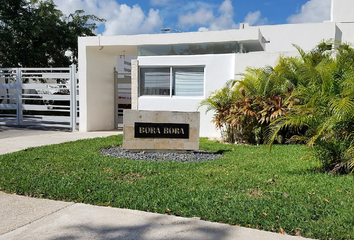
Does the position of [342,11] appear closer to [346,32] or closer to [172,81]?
[346,32]

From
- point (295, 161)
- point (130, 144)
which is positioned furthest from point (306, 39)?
point (130, 144)

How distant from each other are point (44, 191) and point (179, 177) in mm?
2333

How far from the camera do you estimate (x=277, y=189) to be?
5133 mm

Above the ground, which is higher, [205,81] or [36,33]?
[36,33]

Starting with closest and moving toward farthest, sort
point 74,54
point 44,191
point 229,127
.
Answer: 1. point 44,191
2. point 229,127
3. point 74,54

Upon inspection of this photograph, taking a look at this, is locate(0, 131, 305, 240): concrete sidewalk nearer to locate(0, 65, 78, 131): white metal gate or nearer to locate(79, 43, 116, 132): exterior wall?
locate(79, 43, 116, 132): exterior wall

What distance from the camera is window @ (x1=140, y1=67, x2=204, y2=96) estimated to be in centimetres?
1252

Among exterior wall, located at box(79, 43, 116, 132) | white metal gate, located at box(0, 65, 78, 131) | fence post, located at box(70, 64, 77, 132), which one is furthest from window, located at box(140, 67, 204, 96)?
white metal gate, located at box(0, 65, 78, 131)

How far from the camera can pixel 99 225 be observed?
3.82 meters

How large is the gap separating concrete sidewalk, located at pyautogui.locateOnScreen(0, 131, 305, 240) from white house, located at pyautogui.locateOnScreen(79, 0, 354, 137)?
8522 millimetres

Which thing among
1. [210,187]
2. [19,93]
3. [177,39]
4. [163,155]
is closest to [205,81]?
[177,39]

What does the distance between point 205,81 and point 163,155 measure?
4.92 meters

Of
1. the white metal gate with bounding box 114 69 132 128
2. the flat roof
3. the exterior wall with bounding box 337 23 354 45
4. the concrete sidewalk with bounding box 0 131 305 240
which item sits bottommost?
the concrete sidewalk with bounding box 0 131 305 240

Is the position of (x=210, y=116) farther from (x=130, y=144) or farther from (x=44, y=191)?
(x=44, y=191)
